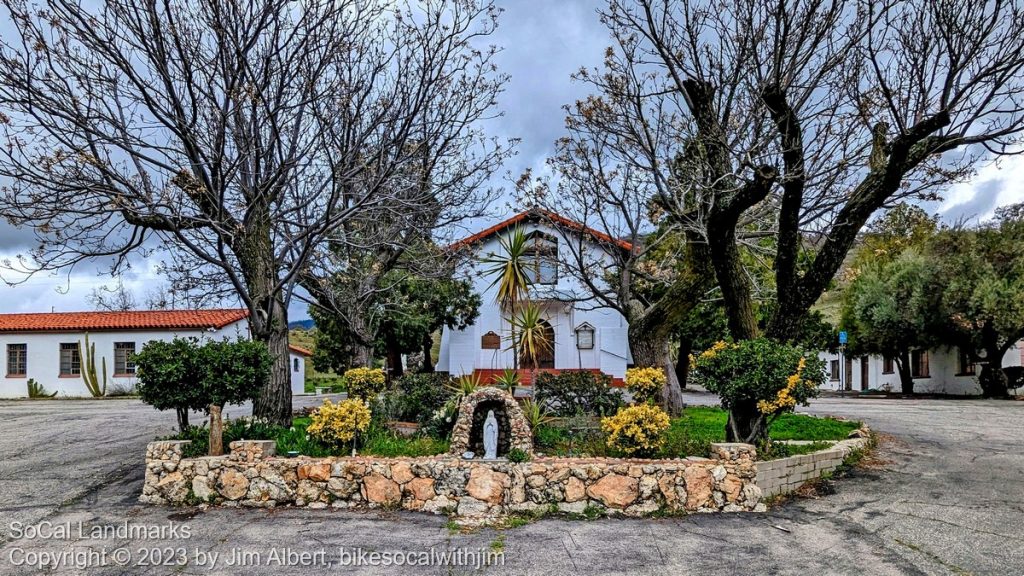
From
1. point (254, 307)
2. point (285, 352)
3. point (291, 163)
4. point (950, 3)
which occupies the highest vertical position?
point (950, 3)

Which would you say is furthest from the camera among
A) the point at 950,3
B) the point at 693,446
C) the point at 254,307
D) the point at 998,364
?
the point at 998,364

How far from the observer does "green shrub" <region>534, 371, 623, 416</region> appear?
444 inches

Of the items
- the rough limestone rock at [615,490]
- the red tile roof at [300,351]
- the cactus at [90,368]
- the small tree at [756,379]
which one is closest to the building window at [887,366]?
the small tree at [756,379]

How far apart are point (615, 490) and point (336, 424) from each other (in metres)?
3.78

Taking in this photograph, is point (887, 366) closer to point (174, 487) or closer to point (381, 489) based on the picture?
point (381, 489)

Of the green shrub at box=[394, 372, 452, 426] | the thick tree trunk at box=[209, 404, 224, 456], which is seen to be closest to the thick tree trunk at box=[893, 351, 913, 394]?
the green shrub at box=[394, 372, 452, 426]

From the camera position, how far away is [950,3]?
8.20 m

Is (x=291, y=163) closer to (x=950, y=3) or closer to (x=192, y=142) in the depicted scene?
(x=192, y=142)

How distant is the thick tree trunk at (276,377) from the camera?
1125 centimetres

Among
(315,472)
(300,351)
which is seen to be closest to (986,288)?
(315,472)

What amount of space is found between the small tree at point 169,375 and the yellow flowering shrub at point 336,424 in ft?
5.09

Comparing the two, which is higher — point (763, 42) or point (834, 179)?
point (763, 42)

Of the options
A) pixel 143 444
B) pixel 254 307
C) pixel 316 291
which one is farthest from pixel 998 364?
pixel 143 444

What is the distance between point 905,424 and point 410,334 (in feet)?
50.3
